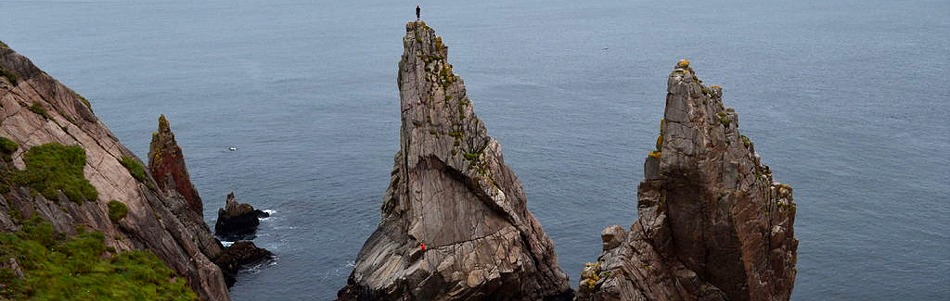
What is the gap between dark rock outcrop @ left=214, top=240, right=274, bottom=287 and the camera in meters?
87.1

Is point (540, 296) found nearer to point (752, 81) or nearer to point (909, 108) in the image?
point (909, 108)

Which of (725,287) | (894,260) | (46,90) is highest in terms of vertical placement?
(46,90)

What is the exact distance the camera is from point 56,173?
50.5 m

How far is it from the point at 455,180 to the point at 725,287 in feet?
71.4

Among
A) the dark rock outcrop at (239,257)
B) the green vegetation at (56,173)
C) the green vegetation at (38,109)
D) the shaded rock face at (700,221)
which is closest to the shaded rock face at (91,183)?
the green vegetation at (38,109)

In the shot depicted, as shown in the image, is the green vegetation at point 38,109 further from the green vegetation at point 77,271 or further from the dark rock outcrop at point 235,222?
the dark rock outcrop at point 235,222

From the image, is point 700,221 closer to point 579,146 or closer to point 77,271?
point 77,271

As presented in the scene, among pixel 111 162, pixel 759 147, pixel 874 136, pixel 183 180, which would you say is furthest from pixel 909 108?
pixel 111 162

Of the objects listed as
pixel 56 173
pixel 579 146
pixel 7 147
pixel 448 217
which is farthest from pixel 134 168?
pixel 579 146

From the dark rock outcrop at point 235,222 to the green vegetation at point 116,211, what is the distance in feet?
152

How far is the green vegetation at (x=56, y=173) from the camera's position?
49594 mm

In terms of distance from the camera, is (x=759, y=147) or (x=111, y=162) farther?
(x=759, y=147)

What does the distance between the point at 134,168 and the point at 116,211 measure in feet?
19.7

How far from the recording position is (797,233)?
98.6 meters
